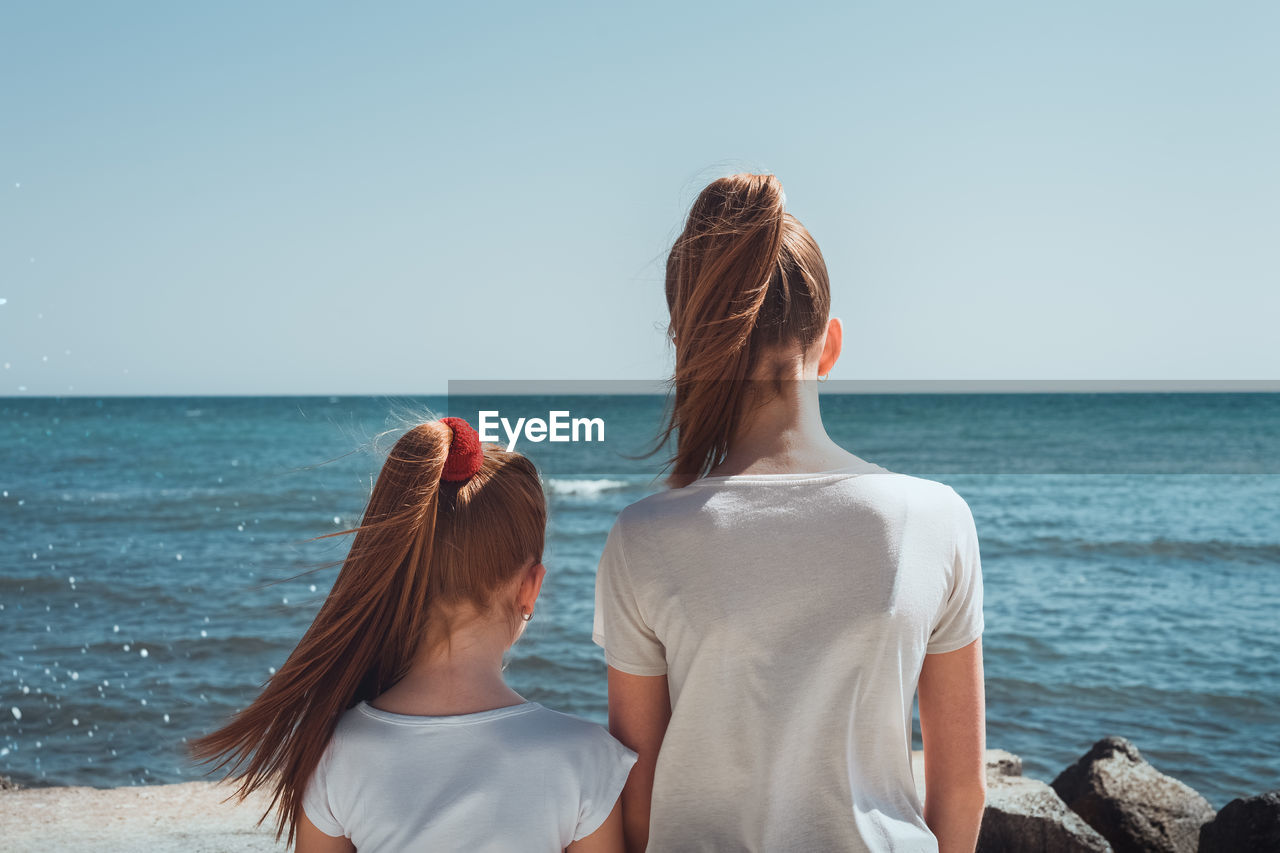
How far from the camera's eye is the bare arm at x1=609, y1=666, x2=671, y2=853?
1570 millimetres

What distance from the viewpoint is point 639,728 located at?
160cm

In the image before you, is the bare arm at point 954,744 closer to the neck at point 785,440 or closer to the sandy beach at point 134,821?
the neck at point 785,440

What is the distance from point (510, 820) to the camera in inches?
60.2

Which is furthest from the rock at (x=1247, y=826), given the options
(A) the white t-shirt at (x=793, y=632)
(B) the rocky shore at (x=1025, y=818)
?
(A) the white t-shirt at (x=793, y=632)

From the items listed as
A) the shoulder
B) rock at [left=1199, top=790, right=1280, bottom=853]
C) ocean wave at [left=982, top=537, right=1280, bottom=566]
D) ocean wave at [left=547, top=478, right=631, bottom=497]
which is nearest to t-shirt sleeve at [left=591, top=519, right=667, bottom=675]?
the shoulder

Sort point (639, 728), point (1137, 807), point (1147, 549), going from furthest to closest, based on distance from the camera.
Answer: point (1147, 549) < point (1137, 807) < point (639, 728)

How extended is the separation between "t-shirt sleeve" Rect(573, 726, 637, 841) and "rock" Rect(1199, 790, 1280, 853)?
2713 mm

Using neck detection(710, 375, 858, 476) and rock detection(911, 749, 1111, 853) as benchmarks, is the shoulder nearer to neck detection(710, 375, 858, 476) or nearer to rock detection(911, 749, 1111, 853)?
neck detection(710, 375, 858, 476)

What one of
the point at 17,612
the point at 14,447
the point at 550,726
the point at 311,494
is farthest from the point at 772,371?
the point at 14,447

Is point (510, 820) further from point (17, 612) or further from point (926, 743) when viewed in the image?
point (17, 612)

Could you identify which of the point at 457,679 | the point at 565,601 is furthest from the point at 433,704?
the point at 565,601

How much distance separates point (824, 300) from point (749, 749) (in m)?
0.69

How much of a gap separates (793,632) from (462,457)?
63 centimetres

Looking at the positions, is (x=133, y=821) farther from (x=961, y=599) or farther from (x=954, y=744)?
(x=961, y=599)
